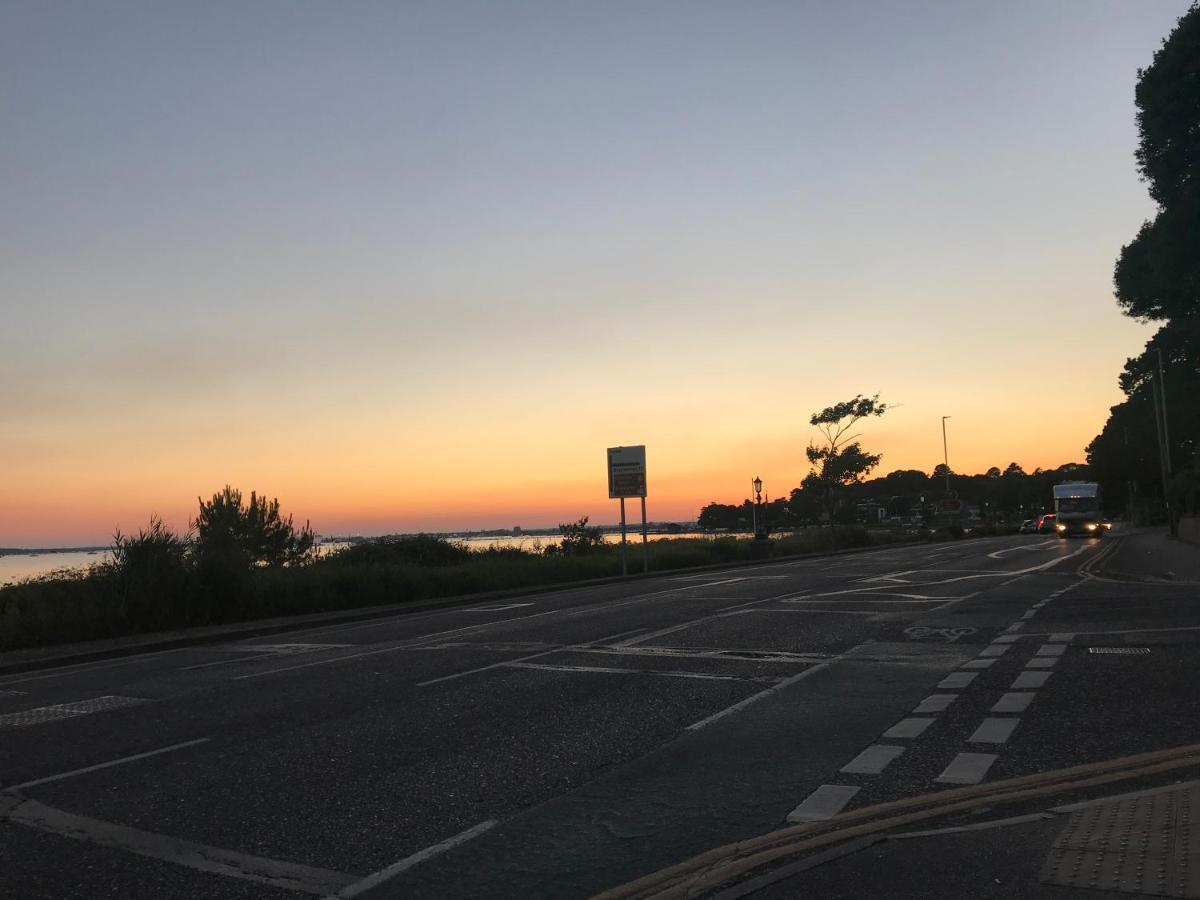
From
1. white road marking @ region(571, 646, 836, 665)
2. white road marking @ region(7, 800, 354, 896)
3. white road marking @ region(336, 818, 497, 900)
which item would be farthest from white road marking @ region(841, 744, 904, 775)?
white road marking @ region(571, 646, 836, 665)

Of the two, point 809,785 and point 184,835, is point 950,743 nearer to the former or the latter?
point 809,785

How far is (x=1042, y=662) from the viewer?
35.2ft

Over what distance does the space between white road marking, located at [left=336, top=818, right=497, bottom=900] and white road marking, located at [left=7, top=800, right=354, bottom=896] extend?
80mm

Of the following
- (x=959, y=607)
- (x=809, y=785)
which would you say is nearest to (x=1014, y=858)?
(x=809, y=785)

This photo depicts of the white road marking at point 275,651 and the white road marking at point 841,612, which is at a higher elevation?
the white road marking at point 841,612

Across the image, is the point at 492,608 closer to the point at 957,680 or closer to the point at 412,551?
the point at 957,680

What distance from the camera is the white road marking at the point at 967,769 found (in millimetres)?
6086

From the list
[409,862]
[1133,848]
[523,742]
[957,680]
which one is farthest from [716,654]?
[1133,848]

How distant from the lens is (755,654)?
1238 centimetres

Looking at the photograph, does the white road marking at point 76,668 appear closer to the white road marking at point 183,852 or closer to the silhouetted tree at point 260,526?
the white road marking at point 183,852

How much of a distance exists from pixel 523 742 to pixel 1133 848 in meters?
4.57

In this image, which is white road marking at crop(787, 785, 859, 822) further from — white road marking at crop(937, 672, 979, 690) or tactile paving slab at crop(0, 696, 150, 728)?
tactile paving slab at crop(0, 696, 150, 728)

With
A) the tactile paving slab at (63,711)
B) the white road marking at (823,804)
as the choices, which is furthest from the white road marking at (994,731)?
the tactile paving slab at (63,711)

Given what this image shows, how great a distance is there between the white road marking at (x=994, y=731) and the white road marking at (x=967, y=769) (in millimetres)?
480
